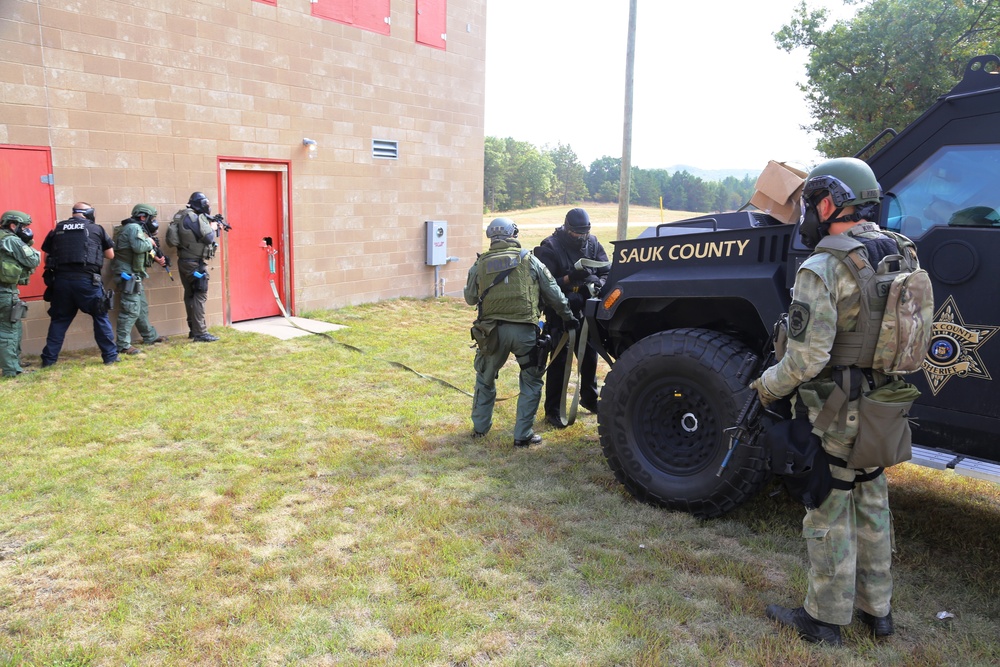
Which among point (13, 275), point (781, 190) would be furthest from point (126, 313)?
point (781, 190)

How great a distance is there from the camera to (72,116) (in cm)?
825

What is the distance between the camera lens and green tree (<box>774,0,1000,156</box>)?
44.7 feet

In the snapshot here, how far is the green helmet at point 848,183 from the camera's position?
298 cm

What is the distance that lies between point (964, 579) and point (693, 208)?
56787 mm

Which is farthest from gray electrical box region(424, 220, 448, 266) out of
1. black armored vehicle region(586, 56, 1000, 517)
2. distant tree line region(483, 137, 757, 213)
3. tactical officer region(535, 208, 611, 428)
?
distant tree line region(483, 137, 757, 213)

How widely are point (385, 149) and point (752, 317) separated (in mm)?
9024

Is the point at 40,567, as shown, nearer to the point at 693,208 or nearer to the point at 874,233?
the point at 874,233

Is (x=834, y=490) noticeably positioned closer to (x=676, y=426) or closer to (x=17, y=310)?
(x=676, y=426)

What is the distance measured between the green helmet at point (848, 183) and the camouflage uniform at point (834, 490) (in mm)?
118

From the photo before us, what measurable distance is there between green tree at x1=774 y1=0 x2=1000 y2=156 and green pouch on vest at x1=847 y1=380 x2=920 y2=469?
1349cm

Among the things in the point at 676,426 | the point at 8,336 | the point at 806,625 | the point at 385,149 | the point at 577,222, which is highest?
the point at 385,149

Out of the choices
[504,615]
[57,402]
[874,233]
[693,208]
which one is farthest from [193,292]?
[693,208]

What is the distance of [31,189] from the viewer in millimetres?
8016

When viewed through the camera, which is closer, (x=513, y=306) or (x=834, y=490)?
(x=834, y=490)
